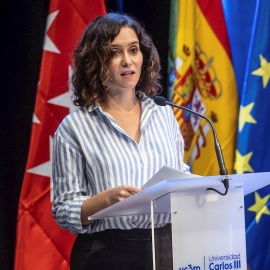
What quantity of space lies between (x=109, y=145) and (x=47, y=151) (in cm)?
84

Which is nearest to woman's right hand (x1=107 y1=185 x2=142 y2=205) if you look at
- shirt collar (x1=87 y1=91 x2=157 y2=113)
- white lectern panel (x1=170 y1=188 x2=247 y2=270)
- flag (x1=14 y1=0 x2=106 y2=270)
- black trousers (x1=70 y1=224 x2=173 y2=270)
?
white lectern panel (x1=170 y1=188 x2=247 y2=270)

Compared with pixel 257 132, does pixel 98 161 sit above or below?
below

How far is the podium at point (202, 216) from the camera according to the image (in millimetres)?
1527

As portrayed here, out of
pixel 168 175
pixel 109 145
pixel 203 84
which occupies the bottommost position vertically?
pixel 168 175

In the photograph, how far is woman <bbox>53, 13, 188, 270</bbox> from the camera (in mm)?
1877

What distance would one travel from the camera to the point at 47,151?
279 centimetres

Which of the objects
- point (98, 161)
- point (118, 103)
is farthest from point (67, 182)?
point (118, 103)

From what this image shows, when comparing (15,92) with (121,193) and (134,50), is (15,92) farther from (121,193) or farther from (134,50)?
(121,193)

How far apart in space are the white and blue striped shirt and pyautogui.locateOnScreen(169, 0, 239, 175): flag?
0.93 metres

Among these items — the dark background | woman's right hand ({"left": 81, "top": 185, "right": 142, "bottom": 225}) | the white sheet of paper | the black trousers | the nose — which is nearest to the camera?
the white sheet of paper

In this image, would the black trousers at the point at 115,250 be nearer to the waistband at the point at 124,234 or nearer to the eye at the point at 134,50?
the waistband at the point at 124,234

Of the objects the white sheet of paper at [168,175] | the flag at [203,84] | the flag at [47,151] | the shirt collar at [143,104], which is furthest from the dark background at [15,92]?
the white sheet of paper at [168,175]

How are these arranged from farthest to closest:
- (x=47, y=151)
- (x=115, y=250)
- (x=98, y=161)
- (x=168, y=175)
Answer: (x=47, y=151), (x=98, y=161), (x=115, y=250), (x=168, y=175)

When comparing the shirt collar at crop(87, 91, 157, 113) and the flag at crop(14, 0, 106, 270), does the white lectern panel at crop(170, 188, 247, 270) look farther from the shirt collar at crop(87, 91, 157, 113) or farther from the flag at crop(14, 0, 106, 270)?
the flag at crop(14, 0, 106, 270)
